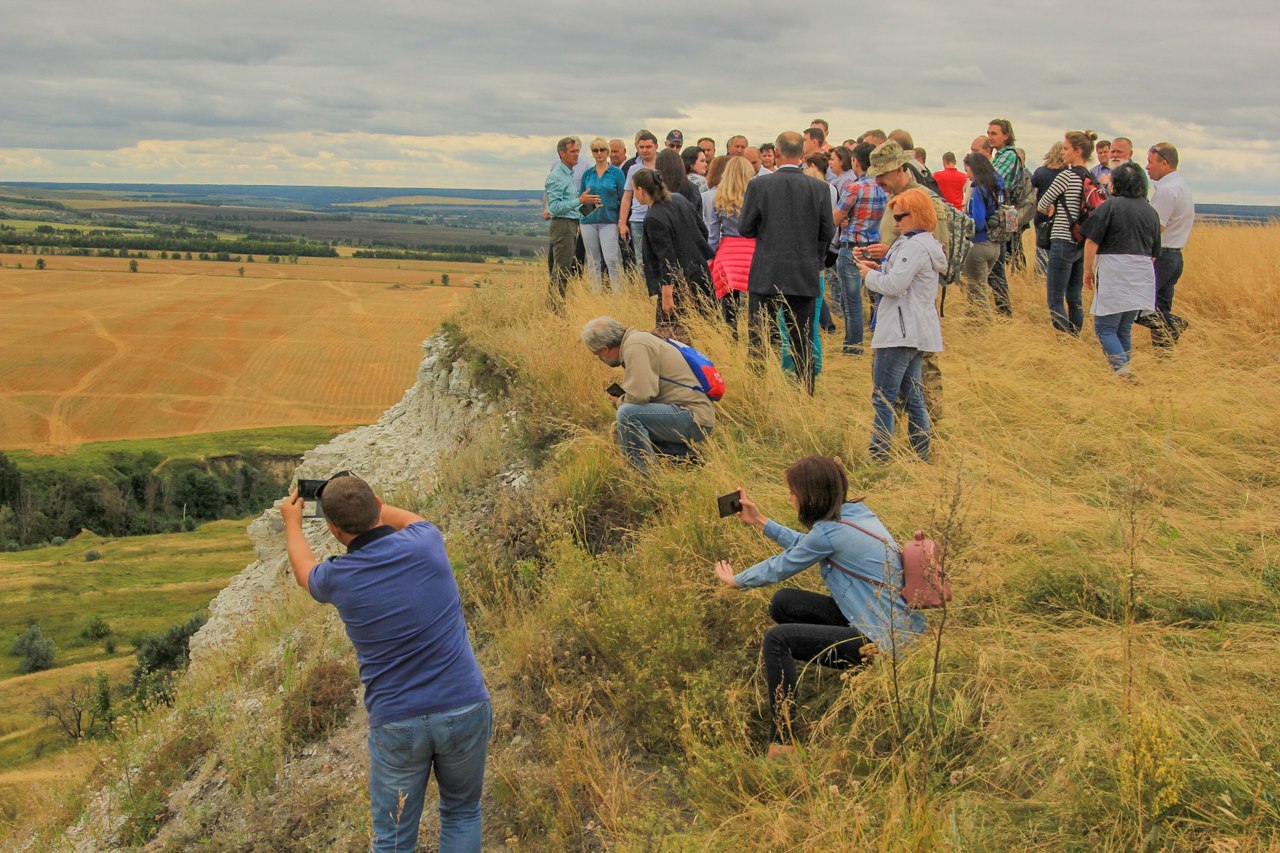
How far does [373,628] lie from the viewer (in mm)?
3455

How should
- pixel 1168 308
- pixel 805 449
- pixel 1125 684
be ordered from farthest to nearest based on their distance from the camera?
pixel 1168 308
pixel 805 449
pixel 1125 684

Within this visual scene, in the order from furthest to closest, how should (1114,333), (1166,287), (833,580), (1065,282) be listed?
(1065,282) < (1166,287) < (1114,333) < (833,580)

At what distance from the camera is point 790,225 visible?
6.82m

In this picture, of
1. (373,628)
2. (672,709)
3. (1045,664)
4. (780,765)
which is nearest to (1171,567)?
(1045,664)

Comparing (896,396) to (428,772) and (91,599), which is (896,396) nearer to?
(428,772)

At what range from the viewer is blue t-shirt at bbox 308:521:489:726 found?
344cm

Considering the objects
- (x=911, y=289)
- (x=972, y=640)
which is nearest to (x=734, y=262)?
(x=911, y=289)

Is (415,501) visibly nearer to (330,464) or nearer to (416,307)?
(330,464)

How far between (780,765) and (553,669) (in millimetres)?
1623

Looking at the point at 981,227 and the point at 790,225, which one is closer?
the point at 790,225

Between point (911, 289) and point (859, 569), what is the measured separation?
8.19 ft

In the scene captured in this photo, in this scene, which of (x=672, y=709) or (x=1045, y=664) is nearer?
(x=1045, y=664)

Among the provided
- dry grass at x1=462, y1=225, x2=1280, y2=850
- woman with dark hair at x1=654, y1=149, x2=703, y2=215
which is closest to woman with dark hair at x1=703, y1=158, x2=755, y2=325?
woman with dark hair at x1=654, y1=149, x2=703, y2=215

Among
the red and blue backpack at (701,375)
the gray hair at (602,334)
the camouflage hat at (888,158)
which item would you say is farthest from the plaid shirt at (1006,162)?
the gray hair at (602,334)
